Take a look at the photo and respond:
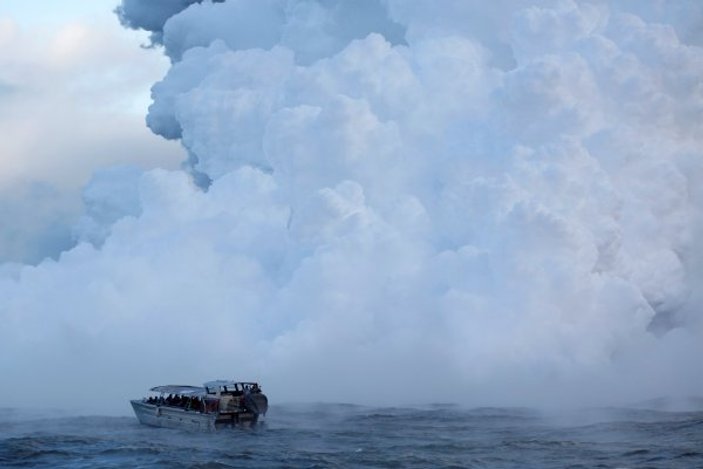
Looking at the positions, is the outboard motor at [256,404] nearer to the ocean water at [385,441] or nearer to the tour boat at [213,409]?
the tour boat at [213,409]

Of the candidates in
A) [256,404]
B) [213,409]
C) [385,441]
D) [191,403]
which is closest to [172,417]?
[191,403]

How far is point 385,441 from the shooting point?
92562 millimetres

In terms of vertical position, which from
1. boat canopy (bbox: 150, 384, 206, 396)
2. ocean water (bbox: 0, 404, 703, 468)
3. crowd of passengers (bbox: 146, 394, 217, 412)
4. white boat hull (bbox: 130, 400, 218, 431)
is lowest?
ocean water (bbox: 0, 404, 703, 468)

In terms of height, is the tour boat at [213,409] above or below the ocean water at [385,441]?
above

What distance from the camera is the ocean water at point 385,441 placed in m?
80.5

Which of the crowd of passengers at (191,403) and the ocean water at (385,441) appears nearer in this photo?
the ocean water at (385,441)

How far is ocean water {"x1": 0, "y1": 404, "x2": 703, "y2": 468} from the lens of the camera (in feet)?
264

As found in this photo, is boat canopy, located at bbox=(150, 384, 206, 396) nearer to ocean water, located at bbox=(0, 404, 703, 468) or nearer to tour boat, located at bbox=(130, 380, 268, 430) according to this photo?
tour boat, located at bbox=(130, 380, 268, 430)

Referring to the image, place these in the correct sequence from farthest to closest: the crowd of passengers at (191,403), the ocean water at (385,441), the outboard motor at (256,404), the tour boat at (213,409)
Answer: the crowd of passengers at (191,403) → the outboard motor at (256,404) → the tour boat at (213,409) → the ocean water at (385,441)

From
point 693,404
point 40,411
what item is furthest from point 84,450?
point 693,404

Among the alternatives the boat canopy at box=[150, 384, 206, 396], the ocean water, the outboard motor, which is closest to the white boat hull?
the ocean water

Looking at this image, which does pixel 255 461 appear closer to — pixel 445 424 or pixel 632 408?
pixel 445 424

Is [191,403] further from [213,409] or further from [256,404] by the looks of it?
[256,404]

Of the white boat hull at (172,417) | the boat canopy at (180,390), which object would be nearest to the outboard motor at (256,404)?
the white boat hull at (172,417)
